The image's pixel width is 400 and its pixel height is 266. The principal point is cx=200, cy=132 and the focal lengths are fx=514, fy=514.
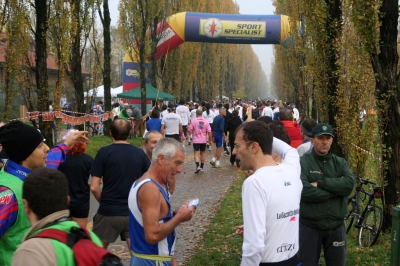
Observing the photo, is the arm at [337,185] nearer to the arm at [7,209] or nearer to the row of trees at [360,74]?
the row of trees at [360,74]

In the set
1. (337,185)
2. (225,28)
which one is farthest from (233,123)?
(337,185)

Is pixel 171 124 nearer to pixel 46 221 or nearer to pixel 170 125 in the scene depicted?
pixel 170 125

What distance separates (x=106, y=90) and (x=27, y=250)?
22651mm

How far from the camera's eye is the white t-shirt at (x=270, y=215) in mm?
3062

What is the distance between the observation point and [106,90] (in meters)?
24.5

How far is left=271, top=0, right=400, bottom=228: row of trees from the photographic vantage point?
7.02 metres

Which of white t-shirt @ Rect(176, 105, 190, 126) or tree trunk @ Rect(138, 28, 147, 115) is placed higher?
tree trunk @ Rect(138, 28, 147, 115)

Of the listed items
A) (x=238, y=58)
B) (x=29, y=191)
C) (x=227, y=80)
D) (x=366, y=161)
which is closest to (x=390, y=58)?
(x=366, y=161)

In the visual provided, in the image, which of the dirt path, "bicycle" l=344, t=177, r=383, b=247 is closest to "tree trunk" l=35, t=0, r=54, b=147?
the dirt path

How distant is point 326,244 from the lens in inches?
199

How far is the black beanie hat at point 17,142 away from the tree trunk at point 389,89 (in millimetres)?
5030

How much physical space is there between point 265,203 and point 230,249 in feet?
15.8

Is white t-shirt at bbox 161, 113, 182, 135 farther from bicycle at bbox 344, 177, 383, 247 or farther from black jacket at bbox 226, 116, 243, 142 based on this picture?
bicycle at bbox 344, 177, 383, 247

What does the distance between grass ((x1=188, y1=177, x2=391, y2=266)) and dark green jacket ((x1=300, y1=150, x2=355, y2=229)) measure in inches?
80.0
